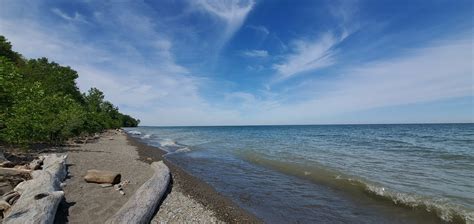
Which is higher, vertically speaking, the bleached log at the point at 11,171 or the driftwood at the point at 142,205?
the bleached log at the point at 11,171

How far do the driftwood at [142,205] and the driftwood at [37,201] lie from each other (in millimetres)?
1307

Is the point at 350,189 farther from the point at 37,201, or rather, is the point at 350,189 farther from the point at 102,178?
the point at 37,201

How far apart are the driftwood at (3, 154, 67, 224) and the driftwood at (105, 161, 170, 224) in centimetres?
131

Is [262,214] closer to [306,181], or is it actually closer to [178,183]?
[178,183]

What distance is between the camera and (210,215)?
7750mm

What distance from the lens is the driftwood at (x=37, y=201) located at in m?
5.36

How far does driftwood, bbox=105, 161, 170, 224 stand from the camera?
19.7 ft

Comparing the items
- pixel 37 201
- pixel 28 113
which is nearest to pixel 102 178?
pixel 37 201

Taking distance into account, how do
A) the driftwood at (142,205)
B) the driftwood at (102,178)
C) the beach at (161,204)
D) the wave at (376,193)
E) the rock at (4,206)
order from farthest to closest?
the driftwood at (102,178) < the wave at (376,193) < the beach at (161,204) < the rock at (4,206) < the driftwood at (142,205)

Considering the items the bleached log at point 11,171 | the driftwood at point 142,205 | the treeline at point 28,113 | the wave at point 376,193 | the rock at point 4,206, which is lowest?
the wave at point 376,193

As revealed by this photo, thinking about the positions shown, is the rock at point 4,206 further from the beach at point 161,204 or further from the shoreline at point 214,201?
the shoreline at point 214,201

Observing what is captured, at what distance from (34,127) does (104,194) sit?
9.48m

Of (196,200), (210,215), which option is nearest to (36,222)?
(210,215)

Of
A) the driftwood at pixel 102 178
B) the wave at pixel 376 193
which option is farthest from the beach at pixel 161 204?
the wave at pixel 376 193
